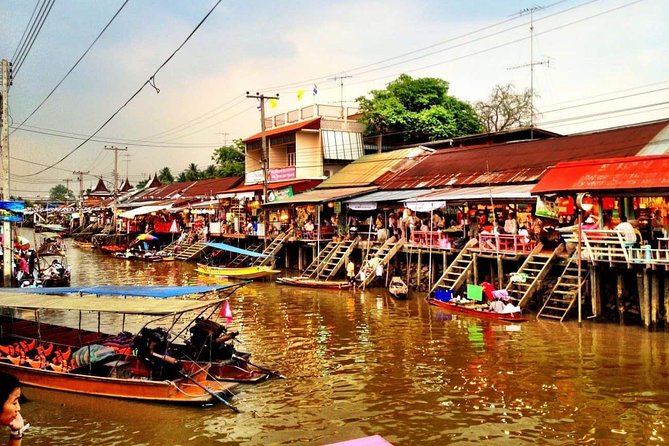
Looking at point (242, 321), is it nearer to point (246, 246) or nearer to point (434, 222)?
point (434, 222)

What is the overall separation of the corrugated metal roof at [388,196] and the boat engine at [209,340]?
1444cm

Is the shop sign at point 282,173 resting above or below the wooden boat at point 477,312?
above

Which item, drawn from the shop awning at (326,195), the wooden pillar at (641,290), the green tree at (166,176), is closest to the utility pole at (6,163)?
the shop awning at (326,195)

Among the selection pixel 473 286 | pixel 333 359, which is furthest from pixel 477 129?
pixel 333 359

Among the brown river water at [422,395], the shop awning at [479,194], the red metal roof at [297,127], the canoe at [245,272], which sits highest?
the red metal roof at [297,127]

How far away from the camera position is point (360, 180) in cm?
3188

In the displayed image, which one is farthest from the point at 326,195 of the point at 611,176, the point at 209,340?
the point at 209,340

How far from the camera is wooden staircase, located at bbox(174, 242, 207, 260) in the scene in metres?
37.6

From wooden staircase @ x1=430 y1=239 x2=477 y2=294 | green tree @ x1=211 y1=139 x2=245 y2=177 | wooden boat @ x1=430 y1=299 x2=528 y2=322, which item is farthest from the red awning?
green tree @ x1=211 y1=139 x2=245 y2=177

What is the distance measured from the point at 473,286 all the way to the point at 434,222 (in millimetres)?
6207

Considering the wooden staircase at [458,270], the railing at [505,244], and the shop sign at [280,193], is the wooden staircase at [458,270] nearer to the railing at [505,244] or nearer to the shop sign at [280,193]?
the railing at [505,244]

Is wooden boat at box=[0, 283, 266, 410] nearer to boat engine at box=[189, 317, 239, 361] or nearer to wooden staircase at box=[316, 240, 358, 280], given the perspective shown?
A: boat engine at box=[189, 317, 239, 361]

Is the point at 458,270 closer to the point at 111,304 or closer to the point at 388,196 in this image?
the point at 388,196

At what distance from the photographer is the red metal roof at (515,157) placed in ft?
71.5
